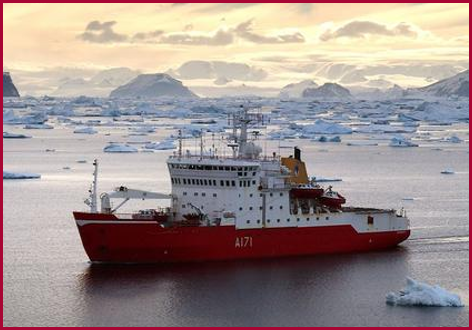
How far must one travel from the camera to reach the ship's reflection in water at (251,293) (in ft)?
68.3

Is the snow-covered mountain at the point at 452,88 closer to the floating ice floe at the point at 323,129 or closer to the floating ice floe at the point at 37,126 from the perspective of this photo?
the floating ice floe at the point at 323,129

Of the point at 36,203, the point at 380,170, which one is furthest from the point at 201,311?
the point at 380,170

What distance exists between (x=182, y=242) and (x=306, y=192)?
4.03 m

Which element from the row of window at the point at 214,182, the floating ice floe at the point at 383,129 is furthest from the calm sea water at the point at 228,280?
the floating ice floe at the point at 383,129

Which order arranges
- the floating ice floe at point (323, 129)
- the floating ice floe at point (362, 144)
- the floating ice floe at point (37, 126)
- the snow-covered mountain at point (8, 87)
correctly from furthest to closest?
1. the snow-covered mountain at point (8, 87)
2. the floating ice floe at point (37, 126)
3. the floating ice floe at point (323, 129)
4. the floating ice floe at point (362, 144)

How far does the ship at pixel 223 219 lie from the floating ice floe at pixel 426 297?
5555 mm

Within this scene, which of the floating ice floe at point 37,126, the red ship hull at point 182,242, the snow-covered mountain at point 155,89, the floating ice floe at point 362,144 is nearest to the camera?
the red ship hull at point 182,242

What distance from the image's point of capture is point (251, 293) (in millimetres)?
23094

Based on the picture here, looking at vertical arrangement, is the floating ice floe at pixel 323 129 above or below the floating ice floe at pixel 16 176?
below

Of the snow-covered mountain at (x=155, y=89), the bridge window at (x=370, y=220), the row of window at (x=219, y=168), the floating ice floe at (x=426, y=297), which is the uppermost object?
the row of window at (x=219, y=168)

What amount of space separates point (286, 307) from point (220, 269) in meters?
3.78

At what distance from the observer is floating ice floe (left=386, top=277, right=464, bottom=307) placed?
70.5 feet

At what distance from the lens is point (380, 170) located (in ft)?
166

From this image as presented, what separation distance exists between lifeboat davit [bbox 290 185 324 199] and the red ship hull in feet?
3.18
